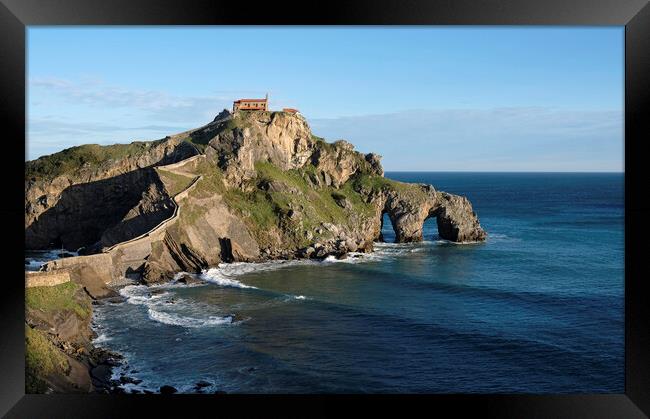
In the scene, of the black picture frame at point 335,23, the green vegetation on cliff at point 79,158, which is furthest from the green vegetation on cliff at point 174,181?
the black picture frame at point 335,23

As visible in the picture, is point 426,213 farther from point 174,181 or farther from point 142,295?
point 142,295

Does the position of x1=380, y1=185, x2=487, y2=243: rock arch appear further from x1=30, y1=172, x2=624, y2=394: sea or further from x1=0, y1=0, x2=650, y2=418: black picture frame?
x1=0, y1=0, x2=650, y2=418: black picture frame

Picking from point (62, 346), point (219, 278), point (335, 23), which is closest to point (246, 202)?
point (219, 278)

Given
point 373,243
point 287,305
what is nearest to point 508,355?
point 287,305

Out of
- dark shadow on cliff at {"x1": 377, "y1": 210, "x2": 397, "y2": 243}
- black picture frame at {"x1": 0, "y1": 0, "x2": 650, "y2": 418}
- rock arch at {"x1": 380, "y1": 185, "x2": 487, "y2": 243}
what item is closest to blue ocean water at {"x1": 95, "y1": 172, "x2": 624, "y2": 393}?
black picture frame at {"x1": 0, "y1": 0, "x2": 650, "y2": 418}

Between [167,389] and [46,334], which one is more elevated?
[46,334]
